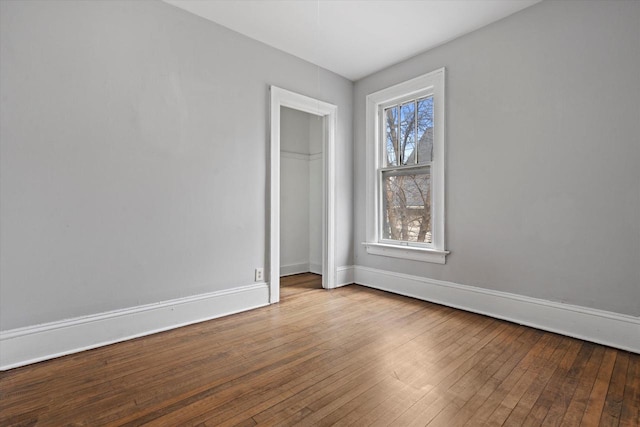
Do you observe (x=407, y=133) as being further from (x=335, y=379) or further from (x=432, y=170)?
(x=335, y=379)

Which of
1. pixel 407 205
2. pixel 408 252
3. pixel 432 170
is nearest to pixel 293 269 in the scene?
pixel 408 252

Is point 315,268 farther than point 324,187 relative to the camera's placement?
Yes

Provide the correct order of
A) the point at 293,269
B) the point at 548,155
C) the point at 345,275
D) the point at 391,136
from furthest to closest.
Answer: the point at 293,269, the point at 345,275, the point at 391,136, the point at 548,155

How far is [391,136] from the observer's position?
3.83 meters

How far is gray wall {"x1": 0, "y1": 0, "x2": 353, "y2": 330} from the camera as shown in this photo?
2016 mm

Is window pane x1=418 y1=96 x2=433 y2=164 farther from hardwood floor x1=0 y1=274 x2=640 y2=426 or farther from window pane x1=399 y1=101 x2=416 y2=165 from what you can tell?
hardwood floor x1=0 y1=274 x2=640 y2=426

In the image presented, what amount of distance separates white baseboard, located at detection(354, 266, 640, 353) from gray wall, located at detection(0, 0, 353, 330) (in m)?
1.75

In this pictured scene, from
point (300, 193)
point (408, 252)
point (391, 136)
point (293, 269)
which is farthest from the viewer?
point (300, 193)

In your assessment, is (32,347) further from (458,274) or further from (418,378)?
(458,274)

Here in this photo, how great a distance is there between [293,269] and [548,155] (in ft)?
11.4

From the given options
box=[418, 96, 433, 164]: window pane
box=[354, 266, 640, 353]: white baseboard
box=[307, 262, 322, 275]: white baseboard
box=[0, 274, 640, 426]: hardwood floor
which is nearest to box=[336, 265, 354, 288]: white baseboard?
box=[354, 266, 640, 353]: white baseboard

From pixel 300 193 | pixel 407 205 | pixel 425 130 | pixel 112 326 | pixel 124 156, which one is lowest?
pixel 112 326

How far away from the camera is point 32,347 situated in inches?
79.5

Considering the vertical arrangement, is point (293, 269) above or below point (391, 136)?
below
